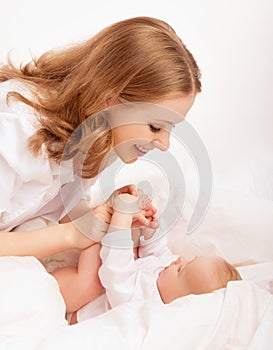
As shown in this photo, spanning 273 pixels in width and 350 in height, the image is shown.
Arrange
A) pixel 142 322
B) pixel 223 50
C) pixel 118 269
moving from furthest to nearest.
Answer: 1. pixel 223 50
2. pixel 118 269
3. pixel 142 322

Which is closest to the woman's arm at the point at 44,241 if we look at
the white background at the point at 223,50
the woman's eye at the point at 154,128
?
the woman's eye at the point at 154,128

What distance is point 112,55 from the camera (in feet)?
4.07

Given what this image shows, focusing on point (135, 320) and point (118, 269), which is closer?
point (135, 320)

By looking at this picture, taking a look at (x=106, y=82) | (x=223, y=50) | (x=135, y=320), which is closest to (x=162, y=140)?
(x=106, y=82)

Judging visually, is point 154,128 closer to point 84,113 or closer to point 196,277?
point 84,113

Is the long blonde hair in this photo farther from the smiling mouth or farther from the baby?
the baby

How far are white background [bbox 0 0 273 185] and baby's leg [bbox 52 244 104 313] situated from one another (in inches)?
30.4

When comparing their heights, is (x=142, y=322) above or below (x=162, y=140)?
below

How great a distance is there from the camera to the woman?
1214 millimetres

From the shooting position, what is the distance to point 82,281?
1217 millimetres

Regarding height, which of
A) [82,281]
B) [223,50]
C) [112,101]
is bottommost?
[82,281]

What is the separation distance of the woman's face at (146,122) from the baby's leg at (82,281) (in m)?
0.22

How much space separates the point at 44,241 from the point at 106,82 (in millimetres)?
338

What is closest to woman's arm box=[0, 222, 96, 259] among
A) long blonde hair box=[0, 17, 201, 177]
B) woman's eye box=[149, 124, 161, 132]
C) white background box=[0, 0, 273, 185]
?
long blonde hair box=[0, 17, 201, 177]
